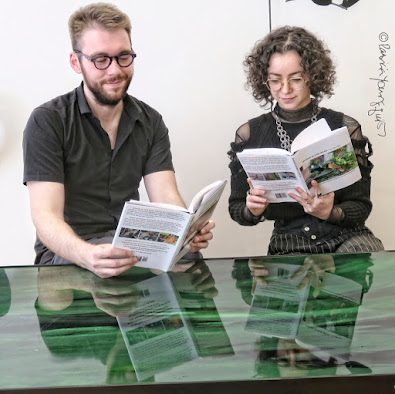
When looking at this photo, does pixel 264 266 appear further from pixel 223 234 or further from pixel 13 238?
pixel 13 238

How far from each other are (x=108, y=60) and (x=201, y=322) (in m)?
1.36

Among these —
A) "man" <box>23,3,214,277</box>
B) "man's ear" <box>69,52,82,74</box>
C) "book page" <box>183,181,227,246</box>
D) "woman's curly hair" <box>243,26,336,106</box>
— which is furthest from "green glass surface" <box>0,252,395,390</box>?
"woman's curly hair" <box>243,26,336,106</box>

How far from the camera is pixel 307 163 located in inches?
96.2

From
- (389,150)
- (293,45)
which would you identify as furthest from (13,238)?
(389,150)

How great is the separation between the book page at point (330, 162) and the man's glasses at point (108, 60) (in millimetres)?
717

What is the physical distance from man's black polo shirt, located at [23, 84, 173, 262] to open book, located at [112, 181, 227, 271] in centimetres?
66

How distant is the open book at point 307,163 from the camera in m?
2.40

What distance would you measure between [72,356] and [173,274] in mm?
681

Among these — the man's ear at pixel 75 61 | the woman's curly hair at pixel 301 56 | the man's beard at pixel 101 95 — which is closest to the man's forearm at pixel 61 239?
the man's beard at pixel 101 95

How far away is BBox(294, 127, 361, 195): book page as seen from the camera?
2.40 meters

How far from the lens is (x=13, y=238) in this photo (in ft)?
11.4

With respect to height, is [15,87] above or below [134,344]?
above

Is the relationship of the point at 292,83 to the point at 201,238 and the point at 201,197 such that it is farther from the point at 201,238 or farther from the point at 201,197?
the point at 201,197

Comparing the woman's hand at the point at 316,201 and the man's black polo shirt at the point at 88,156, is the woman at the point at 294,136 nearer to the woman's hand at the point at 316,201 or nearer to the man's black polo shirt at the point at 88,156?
the woman's hand at the point at 316,201
